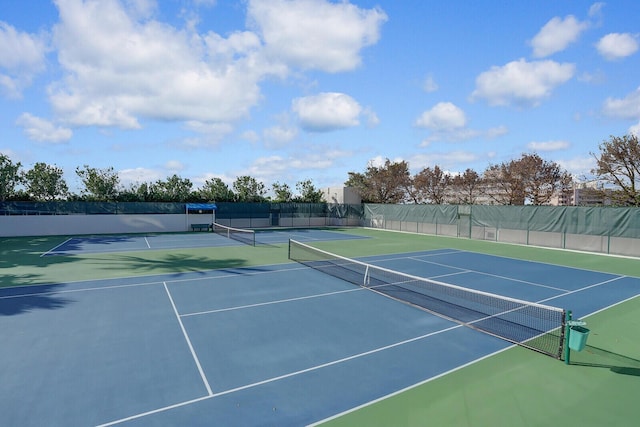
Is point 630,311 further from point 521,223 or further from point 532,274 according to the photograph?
point 521,223

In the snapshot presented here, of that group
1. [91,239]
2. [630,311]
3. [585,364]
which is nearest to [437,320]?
[585,364]

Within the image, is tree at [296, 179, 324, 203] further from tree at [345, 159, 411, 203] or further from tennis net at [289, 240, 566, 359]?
tennis net at [289, 240, 566, 359]

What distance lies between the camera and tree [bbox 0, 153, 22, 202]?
3291 cm

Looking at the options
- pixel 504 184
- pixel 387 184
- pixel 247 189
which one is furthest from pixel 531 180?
pixel 247 189

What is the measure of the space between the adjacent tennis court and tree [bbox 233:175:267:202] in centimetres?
2946

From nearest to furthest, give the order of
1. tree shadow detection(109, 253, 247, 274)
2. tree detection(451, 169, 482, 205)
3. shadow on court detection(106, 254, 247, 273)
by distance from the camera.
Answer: tree shadow detection(109, 253, 247, 274) → shadow on court detection(106, 254, 247, 273) → tree detection(451, 169, 482, 205)

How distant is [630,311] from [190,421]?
39.3ft

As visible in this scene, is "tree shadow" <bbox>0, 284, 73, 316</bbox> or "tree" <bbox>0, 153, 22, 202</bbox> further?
"tree" <bbox>0, 153, 22, 202</bbox>

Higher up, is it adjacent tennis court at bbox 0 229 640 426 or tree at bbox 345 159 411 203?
tree at bbox 345 159 411 203

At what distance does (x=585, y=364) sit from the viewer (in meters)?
6.86

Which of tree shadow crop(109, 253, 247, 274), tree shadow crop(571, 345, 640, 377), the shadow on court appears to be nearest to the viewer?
tree shadow crop(571, 345, 640, 377)

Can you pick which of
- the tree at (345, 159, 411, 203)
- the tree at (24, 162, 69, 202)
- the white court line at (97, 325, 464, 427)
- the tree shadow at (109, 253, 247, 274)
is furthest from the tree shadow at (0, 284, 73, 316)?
the tree at (345, 159, 411, 203)

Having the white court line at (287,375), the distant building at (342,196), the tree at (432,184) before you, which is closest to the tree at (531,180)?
the tree at (432,184)

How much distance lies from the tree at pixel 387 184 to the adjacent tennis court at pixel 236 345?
3601 cm
